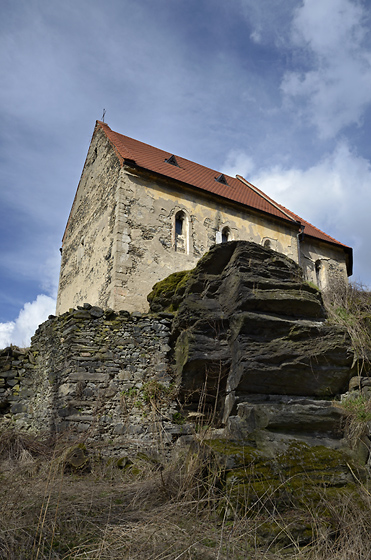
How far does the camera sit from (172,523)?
4.29m

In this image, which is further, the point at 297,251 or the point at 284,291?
the point at 297,251

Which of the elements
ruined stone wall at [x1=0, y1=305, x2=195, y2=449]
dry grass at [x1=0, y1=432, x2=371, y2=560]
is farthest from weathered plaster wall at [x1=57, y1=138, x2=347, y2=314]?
dry grass at [x1=0, y1=432, x2=371, y2=560]

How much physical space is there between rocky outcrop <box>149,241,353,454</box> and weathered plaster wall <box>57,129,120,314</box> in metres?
4.16

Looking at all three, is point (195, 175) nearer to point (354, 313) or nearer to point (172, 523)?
point (354, 313)

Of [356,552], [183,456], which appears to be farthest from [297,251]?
[356,552]

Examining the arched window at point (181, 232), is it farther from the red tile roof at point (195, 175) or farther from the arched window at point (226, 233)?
the arched window at point (226, 233)

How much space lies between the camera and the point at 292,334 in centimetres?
813

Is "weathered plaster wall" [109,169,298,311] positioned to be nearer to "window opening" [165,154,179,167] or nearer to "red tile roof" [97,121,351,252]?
"red tile roof" [97,121,351,252]

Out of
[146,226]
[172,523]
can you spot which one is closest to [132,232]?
[146,226]

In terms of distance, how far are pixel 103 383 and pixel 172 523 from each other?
17.1 ft

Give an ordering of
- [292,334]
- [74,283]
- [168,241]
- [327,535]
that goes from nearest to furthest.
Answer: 1. [327,535]
2. [292,334]
3. [168,241]
4. [74,283]

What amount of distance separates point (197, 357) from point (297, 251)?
33.0ft

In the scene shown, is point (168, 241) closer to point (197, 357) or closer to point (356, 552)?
point (197, 357)

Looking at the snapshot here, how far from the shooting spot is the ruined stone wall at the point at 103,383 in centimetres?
890
